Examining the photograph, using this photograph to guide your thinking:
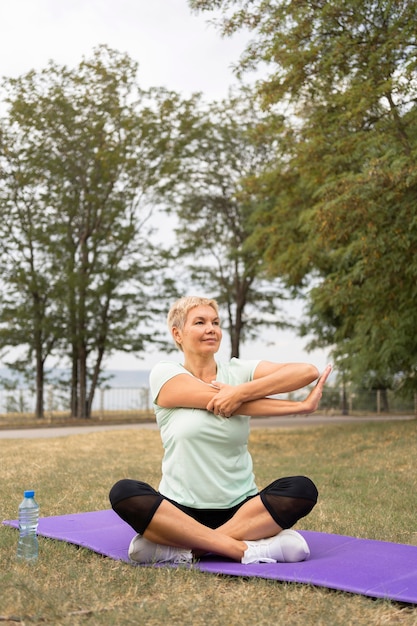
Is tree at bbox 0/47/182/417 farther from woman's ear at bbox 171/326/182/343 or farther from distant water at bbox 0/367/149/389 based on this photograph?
woman's ear at bbox 171/326/182/343

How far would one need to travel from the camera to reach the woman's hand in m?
4.15

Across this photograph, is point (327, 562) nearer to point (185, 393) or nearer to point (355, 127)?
point (185, 393)

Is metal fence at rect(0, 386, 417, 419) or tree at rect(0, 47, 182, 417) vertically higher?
tree at rect(0, 47, 182, 417)

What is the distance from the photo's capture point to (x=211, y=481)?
424 cm

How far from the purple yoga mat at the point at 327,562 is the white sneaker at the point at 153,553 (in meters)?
0.10

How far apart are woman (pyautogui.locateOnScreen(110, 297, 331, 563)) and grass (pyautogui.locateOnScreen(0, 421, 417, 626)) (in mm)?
239

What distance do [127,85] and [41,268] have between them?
6.39 metres

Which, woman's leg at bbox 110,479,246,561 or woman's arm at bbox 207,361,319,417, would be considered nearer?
woman's leg at bbox 110,479,246,561

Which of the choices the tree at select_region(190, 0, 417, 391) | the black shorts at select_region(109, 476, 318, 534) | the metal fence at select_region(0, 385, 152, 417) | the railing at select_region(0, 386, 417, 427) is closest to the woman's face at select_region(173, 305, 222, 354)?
the black shorts at select_region(109, 476, 318, 534)

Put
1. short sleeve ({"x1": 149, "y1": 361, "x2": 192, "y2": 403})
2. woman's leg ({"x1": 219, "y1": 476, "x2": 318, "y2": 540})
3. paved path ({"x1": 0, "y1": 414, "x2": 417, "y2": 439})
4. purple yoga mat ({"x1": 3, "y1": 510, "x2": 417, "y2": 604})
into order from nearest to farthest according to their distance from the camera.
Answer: purple yoga mat ({"x1": 3, "y1": 510, "x2": 417, "y2": 604}) < woman's leg ({"x1": 219, "y1": 476, "x2": 318, "y2": 540}) < short sleeve ({"x1": 149, "y1": 361, "x2": 192, "y2": 403}) < paved path ({"x1": 0, "y1": 414, "x2": 417, "y2": 439})

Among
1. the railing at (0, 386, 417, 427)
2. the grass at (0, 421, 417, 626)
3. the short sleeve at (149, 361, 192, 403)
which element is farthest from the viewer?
the railing at (0, 386, 417, 427)

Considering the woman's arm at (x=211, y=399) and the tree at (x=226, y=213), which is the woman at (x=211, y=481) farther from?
the tree at (x=226, y=213)

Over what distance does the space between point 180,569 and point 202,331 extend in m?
1.30

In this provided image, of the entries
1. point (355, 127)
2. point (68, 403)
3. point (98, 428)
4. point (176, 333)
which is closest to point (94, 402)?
point (68, 403)
